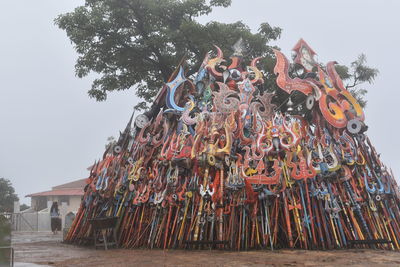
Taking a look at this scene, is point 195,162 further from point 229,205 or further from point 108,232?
point 108,232

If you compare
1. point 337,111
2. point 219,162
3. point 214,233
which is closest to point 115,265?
point 214,233

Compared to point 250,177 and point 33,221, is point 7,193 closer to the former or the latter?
point 33,221

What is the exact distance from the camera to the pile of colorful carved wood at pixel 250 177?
816 cm

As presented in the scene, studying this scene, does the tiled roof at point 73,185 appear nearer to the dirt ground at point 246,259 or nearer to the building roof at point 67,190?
the building roof at point 67,190

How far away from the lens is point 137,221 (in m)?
9.83

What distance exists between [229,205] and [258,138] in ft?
5.53

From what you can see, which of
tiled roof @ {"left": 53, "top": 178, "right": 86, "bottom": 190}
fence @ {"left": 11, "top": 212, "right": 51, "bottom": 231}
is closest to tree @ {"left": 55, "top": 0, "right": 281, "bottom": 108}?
fence @ {"left": 11, "top": 212, "right": 51, "bottom": 231}

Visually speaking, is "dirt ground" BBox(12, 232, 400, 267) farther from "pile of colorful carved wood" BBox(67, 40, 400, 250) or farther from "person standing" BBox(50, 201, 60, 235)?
"person standing" BBox(50, 201, 60, 235)

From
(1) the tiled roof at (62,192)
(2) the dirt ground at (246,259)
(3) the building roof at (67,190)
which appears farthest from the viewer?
(3) the building roof at (67,190)

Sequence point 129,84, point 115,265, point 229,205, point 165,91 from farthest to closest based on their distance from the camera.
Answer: point 129,84, point 165,91, point 229,205, point 115,265

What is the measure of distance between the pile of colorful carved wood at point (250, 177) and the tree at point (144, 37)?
4.67 meters

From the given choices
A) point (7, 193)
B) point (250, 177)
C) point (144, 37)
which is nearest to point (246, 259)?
point (250, 177)

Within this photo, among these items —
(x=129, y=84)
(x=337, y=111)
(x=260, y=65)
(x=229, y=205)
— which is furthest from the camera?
(x=129, y=84)

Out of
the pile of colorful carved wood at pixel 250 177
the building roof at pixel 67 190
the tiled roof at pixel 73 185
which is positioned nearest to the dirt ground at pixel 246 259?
the pile of colorful carved wood at pixel 250 177
